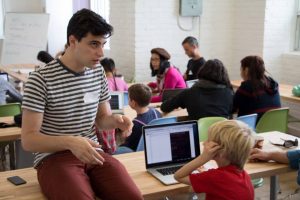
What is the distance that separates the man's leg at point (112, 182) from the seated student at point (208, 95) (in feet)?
5.33

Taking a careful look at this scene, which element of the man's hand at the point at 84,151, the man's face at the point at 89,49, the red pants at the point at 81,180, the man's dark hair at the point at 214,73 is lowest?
the red pants at the point at 81,180

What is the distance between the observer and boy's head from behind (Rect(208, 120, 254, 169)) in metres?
1.77

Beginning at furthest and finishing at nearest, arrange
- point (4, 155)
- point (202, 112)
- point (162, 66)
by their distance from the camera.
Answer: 1. point (162, 66)
2. point (4, 155)
3. point (202, 112)

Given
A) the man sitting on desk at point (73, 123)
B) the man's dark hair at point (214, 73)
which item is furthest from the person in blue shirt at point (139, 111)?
the man sitting on desk at point (73, 123)

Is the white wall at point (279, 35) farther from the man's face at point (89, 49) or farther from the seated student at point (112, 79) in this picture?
the man's face at point (89, 49)

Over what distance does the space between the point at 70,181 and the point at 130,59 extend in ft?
13.2

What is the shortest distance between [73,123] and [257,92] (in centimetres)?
212

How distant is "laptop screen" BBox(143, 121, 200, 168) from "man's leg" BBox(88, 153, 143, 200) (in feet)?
0.97

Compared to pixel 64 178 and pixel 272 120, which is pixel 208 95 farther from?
pixel 64 178

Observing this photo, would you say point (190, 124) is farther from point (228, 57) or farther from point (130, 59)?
point (228, 57)

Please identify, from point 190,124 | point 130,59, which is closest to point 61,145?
point 190,124

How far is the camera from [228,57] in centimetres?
609

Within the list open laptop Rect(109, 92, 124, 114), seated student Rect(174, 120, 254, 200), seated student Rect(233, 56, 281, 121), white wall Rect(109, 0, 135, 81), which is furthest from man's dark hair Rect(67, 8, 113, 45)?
white wall Rect(109, 0, 135, 81)

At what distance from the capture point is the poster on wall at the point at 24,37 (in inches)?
291
